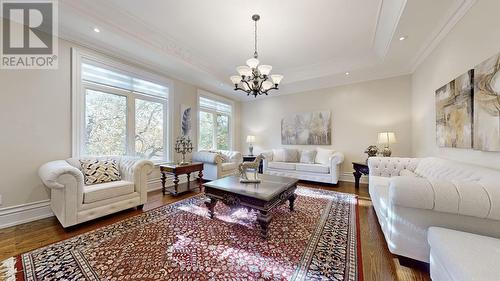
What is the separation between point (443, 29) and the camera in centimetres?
252

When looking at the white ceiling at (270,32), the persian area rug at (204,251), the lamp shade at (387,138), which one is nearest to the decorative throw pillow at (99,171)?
the persian area rug at (204,251)

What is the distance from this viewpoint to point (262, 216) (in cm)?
204

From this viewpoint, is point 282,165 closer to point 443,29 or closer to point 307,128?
point 307,128

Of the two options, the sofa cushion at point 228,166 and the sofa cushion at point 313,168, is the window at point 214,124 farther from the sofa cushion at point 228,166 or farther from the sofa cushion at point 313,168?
the sofa cushion at point 313,168

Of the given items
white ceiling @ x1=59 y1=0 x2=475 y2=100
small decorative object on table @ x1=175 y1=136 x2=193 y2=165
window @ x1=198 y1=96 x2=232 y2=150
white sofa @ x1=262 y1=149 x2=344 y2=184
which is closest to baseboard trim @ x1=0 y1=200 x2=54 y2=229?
small decorative object on table @ x1=175 y1=136 x2=193 y2=165

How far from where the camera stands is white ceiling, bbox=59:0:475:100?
2.45 meters

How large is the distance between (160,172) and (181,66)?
2321 millimetres

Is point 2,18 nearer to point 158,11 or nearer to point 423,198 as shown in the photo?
point 158,11

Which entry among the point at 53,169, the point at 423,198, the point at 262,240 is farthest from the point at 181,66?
the point at 423,198

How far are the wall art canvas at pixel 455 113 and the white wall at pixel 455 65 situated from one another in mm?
105

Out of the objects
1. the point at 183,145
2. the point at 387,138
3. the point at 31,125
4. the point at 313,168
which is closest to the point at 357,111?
the point at 387,138

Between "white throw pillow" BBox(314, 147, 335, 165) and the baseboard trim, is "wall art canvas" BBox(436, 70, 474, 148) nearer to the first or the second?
"white throw pillow" BBox(314, 147, 335, 165)

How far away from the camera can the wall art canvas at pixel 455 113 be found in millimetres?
2023

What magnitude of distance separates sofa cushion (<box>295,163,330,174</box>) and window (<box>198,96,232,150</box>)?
8.68 feet
